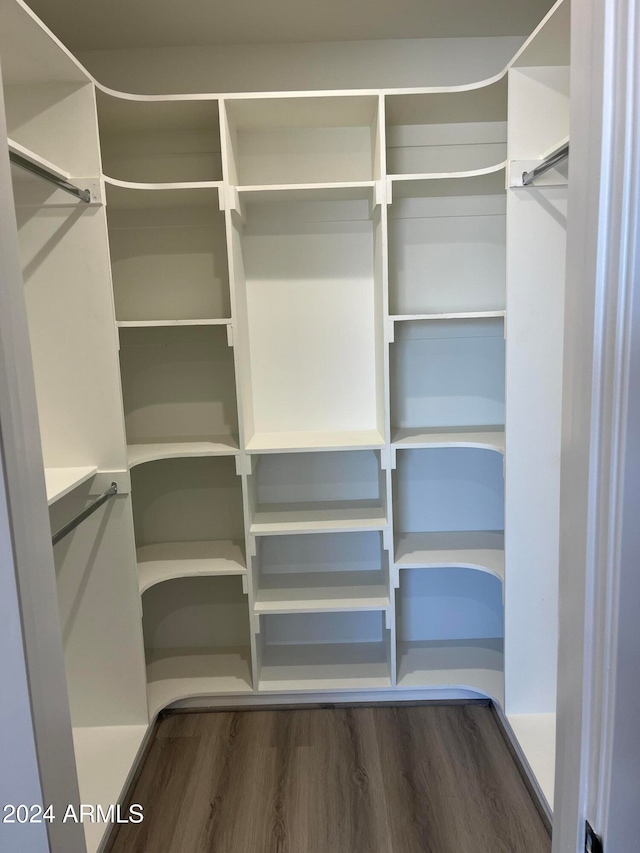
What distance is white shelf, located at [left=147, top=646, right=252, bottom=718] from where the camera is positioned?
2.45 metres

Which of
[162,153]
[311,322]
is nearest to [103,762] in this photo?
[311,322]

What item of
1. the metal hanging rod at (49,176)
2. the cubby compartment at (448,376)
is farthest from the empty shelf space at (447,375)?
the metal hanging rod at (49,176)

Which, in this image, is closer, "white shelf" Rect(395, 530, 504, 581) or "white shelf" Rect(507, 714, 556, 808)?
"white shelf" Rect(507, 714, 556, 808)

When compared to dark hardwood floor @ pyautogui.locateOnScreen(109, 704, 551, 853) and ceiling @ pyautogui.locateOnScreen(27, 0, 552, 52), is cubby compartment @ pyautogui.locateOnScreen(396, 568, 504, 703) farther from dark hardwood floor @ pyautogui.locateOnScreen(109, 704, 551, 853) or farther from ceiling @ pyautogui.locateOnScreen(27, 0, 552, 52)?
ceiling @ pyautogui.locateOnScreen(27, 0, 552, 52)

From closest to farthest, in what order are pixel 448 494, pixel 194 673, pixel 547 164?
1. pixel 547 164
2. pixel 194 673
3. pixel 448 494

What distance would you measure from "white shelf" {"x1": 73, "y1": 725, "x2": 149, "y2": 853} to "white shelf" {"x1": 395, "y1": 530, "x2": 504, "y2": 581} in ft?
3.92

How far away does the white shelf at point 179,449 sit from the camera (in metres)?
2.26

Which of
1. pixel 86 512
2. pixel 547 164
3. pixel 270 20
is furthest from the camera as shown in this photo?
pixel 270 20

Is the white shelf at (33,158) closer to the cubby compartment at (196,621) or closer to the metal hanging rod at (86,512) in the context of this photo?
the metal hanging rod at (86,512)

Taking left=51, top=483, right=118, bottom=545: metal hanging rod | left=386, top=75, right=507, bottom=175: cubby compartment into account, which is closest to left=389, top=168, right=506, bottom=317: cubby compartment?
left=386, top=75, right=507, bottom=175: cubby compartment

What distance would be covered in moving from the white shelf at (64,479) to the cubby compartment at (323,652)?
103cm

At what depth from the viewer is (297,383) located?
2.60 m

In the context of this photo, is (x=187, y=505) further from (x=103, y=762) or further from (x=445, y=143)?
(x=445, y=143)

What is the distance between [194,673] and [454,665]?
113 cm
